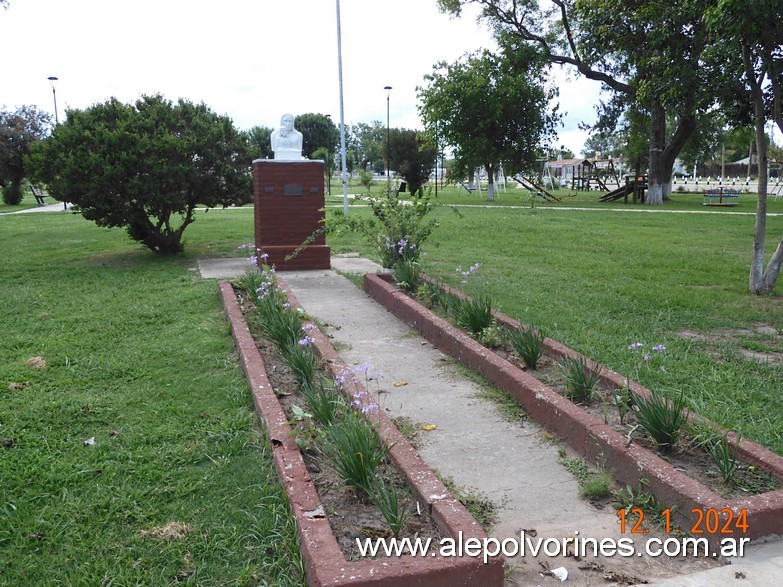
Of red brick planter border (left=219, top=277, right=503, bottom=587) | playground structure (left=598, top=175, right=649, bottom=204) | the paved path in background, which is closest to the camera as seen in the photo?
red brick planter border (left=219, top=277, right=503, bottom=587)

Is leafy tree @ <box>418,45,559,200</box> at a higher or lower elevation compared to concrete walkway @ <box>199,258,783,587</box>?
higher

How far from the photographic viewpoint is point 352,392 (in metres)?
4.34

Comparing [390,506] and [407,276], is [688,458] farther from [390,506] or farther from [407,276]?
[407,276]

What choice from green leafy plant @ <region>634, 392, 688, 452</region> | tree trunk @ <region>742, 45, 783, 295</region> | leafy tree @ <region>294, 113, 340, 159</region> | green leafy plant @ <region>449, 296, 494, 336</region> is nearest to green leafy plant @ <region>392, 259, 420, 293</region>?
green leafy plant @ <region>449, 296, 494, 336</region>

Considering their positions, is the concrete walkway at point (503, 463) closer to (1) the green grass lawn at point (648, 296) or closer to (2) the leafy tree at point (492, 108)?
(1) the green grass lawn at point (648, 296)

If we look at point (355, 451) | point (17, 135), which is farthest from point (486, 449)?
point (17, 135)

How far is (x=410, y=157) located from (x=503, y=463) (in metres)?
38.5

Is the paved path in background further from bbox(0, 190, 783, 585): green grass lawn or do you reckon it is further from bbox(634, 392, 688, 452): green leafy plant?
bbox(0, 190, 783, 585): green grass lawn

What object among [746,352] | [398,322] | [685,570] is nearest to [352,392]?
[685,570]

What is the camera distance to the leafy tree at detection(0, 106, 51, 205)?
104 feet

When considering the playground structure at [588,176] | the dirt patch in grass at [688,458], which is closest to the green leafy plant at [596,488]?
the dirt patch in grass at [688,458]

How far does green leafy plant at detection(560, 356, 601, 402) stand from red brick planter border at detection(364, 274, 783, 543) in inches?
4.2

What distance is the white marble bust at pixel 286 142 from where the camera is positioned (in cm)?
1058

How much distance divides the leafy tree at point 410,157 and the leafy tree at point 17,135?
59.2 ft
